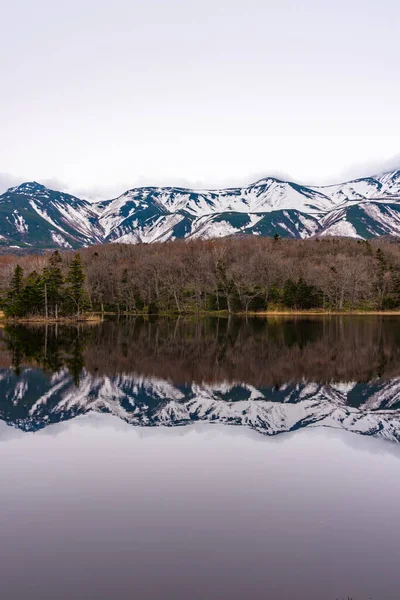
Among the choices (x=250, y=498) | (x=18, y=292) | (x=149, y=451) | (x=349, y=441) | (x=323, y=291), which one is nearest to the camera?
(x=250, y=498)

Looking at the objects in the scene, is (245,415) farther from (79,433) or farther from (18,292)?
(18,292)

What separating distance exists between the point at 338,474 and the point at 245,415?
7.63 metres

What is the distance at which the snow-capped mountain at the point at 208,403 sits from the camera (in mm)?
22031

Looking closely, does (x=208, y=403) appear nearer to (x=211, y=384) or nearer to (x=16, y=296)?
(x=211, y=384)

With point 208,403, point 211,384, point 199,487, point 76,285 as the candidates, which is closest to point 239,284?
point 76,285

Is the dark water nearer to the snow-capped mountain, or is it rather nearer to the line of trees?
the snow-capped mountain

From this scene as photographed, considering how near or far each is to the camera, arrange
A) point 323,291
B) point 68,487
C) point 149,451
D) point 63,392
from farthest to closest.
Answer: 1. point 323,291
2. point 63,392
3. point 149,451
4. point 68,487

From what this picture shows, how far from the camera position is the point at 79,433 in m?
20.4

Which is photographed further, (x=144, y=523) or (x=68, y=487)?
(x=68, y=487)

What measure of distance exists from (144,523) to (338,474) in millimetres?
6416

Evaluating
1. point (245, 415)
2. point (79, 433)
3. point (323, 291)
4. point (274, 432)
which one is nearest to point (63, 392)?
point (79, 433)

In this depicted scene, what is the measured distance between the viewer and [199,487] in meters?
14.6

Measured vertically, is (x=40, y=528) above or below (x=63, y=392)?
above

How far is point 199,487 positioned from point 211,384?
16.0 metres
